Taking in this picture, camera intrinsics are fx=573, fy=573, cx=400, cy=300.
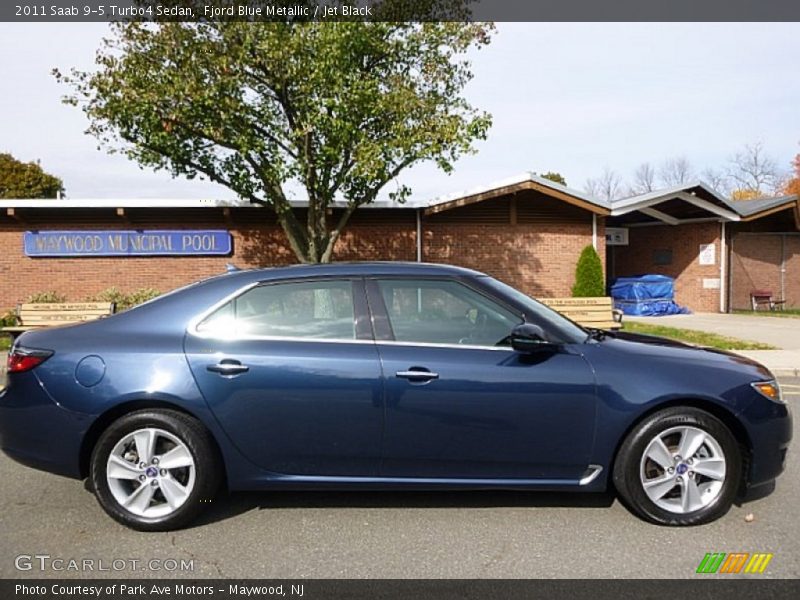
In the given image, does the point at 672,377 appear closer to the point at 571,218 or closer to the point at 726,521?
the point at 726,521

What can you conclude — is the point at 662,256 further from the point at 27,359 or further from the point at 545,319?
the point at 27,359

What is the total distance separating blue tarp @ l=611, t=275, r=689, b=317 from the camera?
56.3ft

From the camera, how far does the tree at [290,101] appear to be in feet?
34.7

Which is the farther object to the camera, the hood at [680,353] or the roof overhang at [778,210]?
the roof overhang at [778,210]

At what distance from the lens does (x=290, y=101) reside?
1178cm

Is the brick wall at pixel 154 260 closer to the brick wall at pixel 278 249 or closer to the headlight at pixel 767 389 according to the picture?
the brick wall at pixel 278 249

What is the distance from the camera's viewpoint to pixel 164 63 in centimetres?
1104

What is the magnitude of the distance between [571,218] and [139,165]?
10801 millimetres

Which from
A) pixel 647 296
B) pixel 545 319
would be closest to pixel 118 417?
pixel 545 319

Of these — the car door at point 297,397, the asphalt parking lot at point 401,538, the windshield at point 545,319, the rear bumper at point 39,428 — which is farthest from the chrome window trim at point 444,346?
the rear bumper at point 39,428

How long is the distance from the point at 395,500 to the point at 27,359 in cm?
237
